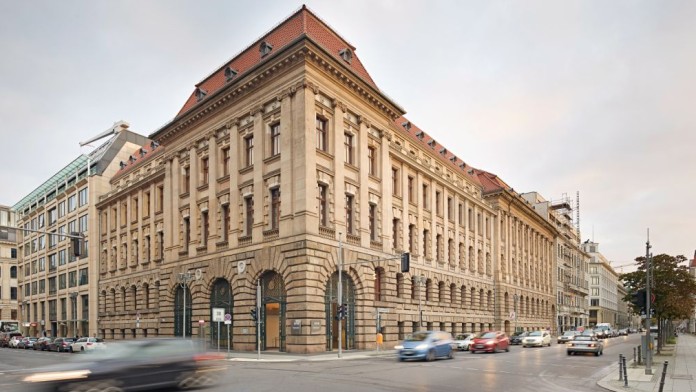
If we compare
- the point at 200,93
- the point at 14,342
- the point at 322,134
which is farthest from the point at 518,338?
the point at 14,342

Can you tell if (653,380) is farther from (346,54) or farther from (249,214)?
(346,54)

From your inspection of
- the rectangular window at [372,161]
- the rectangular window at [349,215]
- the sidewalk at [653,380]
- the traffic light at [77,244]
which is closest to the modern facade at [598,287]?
the rectangular window at [372,161]

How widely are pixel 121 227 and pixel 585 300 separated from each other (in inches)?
4034

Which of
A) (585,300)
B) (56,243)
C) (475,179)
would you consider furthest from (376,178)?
(585,300)

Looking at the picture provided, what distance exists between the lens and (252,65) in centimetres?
3919

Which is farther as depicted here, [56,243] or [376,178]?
[56,243]

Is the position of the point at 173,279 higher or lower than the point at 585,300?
higher

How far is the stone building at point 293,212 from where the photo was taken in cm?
3525

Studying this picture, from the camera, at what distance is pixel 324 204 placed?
121 feet

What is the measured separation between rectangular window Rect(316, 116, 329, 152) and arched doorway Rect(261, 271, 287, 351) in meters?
9.05

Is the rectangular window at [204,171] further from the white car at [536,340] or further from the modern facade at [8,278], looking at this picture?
the modern facade at [8,278]

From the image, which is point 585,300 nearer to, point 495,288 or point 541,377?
point 495,288

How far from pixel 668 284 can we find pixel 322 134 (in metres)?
24.7

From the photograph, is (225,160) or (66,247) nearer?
(225,160)
